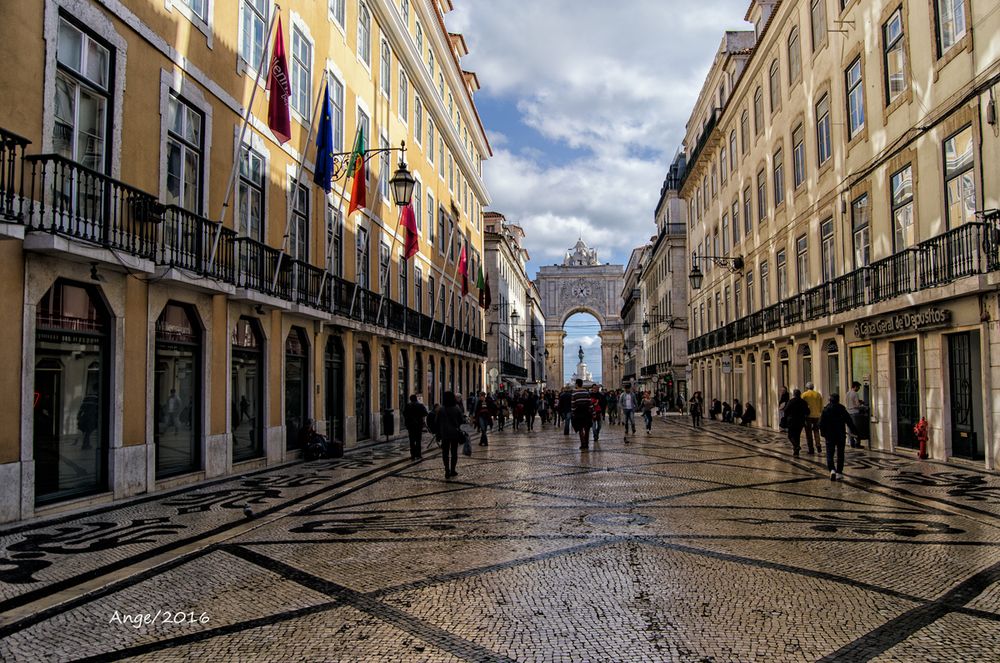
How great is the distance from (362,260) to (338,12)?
638cm

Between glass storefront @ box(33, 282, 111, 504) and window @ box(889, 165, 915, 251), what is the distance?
14.7m

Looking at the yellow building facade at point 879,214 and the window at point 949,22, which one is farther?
the window at point 949,22

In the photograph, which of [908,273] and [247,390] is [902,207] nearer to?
[908,273]

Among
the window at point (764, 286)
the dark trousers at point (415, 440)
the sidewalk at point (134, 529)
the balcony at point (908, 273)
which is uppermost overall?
the window at point (764, 286)

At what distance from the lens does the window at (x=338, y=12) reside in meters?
18.6

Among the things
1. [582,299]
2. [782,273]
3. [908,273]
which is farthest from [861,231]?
[582,299]

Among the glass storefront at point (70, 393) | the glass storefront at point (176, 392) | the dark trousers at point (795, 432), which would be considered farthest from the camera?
the dark trousers at point (795, 432)

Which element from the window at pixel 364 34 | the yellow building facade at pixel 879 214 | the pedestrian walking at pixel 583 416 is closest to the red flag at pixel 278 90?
the window at pixel 364 34

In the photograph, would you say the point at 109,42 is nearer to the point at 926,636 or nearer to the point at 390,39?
the point at 926,636

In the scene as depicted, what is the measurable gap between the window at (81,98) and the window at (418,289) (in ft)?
58.7

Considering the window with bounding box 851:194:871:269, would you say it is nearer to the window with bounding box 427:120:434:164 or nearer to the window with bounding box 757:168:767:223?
Result: the window with bounding box 757:168:767:223

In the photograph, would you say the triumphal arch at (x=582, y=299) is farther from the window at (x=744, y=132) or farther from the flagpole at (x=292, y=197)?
the flagpole at (x=292, y=197)

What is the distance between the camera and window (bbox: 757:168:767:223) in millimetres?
27266

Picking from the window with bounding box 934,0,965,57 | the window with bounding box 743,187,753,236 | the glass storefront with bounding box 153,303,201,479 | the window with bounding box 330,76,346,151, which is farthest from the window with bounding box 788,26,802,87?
the glass storefront with bounding box 153,303,201,479
